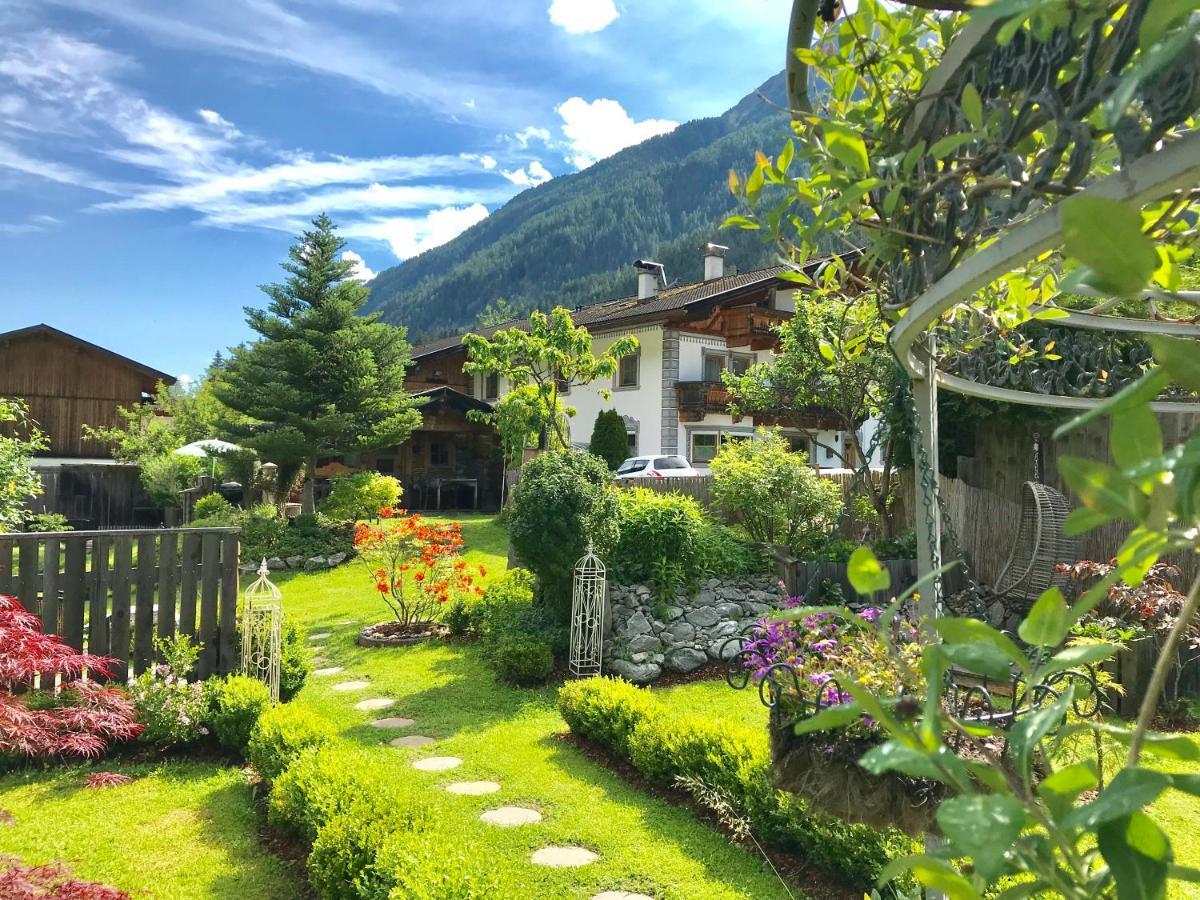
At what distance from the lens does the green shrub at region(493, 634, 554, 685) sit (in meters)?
7.02

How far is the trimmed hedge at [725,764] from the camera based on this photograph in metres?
3.61

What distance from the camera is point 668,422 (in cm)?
2305

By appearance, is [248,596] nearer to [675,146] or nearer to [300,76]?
[300,76]

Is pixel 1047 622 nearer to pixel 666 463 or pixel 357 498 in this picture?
pixel 357 498

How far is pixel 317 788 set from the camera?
3.89m

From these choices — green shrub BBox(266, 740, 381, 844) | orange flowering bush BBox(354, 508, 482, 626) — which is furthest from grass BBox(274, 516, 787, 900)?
orange flowering bush BBox(354, 508, 482, 626)

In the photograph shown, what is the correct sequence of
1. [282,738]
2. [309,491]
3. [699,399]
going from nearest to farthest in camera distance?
1. [282,738]
2. [309,491]
3. [699,399]

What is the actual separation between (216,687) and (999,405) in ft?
27.6

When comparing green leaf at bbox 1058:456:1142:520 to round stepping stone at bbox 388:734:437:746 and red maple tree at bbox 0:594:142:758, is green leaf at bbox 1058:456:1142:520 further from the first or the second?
round stepping stone at bbox 388:734:437:746

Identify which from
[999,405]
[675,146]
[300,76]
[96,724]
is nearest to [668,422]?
[300,76]

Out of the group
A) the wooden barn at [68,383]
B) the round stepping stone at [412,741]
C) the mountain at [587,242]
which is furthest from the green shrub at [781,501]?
the mountain at [587,242]

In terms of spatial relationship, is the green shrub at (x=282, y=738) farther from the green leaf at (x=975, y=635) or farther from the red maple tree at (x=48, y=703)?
the green leaf at (x=975, y=635)

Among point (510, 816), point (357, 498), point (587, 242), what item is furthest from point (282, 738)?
point (587, 242)

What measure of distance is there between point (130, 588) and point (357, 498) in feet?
31.1
